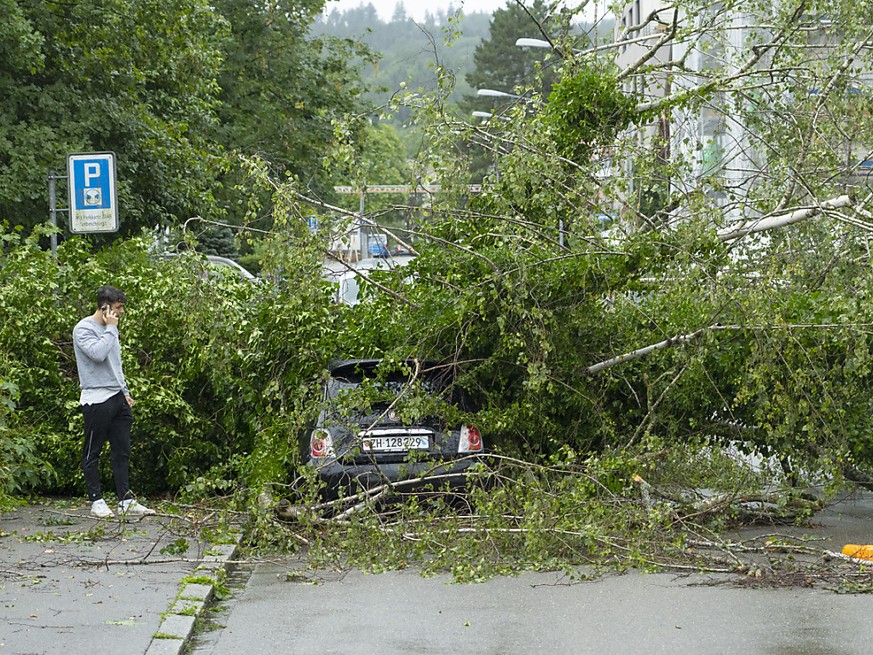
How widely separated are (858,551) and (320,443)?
397 centimetres

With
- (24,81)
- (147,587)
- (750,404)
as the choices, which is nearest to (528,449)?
(750,404)

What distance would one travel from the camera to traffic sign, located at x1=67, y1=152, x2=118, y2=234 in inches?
556

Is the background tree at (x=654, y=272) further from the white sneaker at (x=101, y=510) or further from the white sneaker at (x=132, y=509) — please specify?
the white sneaker at (x=101, y=510)

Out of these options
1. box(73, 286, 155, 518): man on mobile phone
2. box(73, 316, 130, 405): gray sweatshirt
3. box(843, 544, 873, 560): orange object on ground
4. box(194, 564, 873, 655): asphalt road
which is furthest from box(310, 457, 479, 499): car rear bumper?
box(843, 544, 873, 560): orange object on ground

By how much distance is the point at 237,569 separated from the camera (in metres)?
9.06

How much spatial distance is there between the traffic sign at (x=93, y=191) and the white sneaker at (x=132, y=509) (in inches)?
171

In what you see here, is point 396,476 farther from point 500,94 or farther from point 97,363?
point 500,94

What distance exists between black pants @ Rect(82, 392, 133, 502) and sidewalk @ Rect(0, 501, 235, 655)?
0.33 meters

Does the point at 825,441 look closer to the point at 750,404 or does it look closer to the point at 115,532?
the point at 750,404

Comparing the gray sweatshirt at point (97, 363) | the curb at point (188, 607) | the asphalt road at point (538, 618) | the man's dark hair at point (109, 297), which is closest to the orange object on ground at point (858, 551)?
the asphalt road at point (538, 618)

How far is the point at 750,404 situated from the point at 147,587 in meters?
5.49

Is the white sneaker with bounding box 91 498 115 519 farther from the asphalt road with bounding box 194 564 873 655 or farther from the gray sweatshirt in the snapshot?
the asphalt road with bounding box 194 564 873 655

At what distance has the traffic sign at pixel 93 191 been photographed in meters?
14.1

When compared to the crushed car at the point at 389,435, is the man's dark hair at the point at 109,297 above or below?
above
